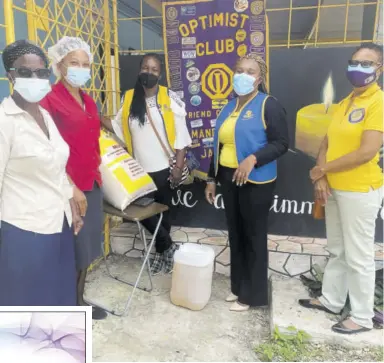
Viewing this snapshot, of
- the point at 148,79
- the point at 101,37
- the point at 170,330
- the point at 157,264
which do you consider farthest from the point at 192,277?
the point at 101,37

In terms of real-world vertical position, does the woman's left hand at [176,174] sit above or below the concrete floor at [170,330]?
above

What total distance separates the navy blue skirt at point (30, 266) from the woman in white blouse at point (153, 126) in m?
1.15

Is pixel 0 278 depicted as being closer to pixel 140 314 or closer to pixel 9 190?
pixel 9 190

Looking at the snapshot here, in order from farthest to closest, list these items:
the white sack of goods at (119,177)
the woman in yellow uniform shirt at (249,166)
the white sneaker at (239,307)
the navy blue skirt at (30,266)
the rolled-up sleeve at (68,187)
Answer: the white sneaker at (239,307) → the white sack of goods at (119,177) → the woman in yellow uniform shirt at (249,166) → the rolled-up sleeve at (68,187) → the navy blue skirt at (30,266)

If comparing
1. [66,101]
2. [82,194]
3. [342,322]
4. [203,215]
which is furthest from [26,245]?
[203,215]

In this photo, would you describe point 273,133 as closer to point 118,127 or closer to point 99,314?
point 118,127

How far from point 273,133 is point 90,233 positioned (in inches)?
51.9

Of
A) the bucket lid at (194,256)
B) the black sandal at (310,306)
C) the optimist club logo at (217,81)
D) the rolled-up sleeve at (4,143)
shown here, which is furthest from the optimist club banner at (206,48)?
the rolled-up sleeve at (4,143)

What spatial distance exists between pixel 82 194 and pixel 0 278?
0.62m

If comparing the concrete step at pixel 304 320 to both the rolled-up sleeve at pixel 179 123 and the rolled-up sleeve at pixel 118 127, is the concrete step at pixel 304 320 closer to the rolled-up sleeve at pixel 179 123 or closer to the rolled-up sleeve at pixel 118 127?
the rolled-up sleeve at pixel 179 123

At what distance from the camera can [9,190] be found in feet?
5.66

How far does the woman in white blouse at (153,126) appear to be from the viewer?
296 cm

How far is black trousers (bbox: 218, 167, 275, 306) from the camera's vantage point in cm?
253

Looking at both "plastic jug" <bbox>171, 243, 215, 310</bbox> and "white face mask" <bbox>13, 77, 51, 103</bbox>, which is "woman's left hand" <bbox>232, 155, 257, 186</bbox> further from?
"white face mask" <bbox>13, 77, 51, 103</bbox>
